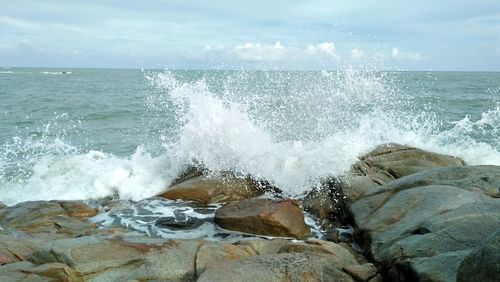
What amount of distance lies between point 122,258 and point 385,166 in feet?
17.9

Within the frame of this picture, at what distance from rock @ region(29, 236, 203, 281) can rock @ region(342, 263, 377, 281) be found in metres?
1.54

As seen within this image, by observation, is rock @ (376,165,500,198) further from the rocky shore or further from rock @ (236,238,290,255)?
rock @ (236,238,290,255)

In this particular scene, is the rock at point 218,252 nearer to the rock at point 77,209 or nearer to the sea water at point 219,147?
the sea water at point 219,147

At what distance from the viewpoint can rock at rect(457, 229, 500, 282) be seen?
10.1ft

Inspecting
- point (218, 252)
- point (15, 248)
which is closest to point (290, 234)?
point (218, 252)

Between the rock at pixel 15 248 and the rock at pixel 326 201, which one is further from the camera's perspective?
the rock at pixel 326 201

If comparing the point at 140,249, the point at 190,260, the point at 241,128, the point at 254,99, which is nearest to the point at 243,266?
the point at 190,260

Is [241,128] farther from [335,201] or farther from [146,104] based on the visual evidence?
[146,104]

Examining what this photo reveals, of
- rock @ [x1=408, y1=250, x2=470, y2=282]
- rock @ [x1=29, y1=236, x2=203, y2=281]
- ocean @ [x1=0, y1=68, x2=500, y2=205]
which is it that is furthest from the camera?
ocean @ [x1=0, y1=68, x2=500, y2=205]

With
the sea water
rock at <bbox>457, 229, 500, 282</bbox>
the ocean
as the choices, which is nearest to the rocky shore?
rock at <bbox>457, 229, 500, 282</bbox>

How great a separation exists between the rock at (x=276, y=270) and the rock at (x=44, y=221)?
10.2 ft

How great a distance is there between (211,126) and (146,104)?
15.1m

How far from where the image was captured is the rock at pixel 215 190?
28.0ft

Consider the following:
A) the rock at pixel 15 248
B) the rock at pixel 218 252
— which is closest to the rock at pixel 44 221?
the rock at pixel 15 248
